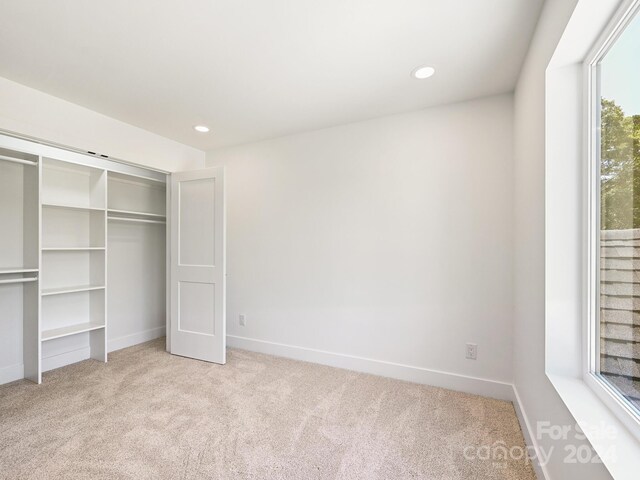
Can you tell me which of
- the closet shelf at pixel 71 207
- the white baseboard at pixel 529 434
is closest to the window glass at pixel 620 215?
the white baseboard at pixel 529 434

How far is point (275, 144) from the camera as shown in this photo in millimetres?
3344

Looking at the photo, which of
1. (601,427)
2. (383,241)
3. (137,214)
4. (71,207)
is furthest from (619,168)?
(137,214)

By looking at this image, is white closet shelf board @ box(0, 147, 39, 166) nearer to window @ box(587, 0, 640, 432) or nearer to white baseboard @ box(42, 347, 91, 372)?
white baseboard @ box(42, 347, 91, 372)

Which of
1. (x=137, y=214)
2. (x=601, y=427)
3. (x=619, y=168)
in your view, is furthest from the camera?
(x=137, y=214)

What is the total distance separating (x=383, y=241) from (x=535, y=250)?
1275 mm

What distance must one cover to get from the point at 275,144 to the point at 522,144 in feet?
7.76

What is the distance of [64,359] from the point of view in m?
2.91

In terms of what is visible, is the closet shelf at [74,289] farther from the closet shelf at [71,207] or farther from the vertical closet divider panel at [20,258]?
the closet shelf at [71,207]

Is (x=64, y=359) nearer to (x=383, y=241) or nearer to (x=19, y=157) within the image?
(x=19, y=157)

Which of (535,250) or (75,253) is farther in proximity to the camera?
(75,253)

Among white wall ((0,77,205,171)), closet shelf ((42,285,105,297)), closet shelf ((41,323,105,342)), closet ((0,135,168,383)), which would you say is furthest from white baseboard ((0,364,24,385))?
white wall ((0,77,205,171))

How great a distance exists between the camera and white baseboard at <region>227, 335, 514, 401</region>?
7.68 feet

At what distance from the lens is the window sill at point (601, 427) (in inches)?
33.1

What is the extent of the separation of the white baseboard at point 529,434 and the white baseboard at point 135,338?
3906 mm
